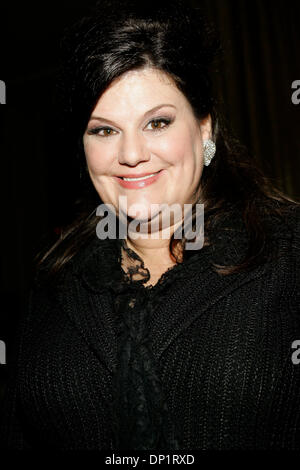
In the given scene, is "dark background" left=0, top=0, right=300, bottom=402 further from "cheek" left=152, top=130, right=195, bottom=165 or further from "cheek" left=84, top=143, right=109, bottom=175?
"cheek" left=152, top=130, right=195, bottom=165

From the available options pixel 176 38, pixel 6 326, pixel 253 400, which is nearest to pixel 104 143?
pixel 176 38

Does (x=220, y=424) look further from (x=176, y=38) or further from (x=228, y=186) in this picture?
(x=176, y=38)

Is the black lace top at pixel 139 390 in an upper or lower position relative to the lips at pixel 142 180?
lower

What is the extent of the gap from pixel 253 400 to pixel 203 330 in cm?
21

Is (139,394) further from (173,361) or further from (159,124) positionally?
(159,124)

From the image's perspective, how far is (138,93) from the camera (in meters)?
1.06

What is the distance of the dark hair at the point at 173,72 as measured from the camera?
3.59 feet

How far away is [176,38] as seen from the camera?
1.16 meters

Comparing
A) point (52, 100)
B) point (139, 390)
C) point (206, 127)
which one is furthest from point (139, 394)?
point (52, 100)

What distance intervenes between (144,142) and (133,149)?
4 cm

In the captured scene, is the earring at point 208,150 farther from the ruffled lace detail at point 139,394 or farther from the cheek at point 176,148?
the ruffled lace detail at point 139,394

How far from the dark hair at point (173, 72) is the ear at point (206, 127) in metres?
0.02

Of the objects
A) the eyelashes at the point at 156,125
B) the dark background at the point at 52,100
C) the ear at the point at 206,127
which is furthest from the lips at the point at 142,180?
the dark background at the point at 52,100

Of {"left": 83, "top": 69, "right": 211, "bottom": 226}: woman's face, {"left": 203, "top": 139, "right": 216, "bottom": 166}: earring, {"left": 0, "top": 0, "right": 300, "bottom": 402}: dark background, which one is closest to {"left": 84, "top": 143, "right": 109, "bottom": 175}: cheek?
{"left": 83, "top": 69, "right": 211, "bottom": 226}: woman's face
